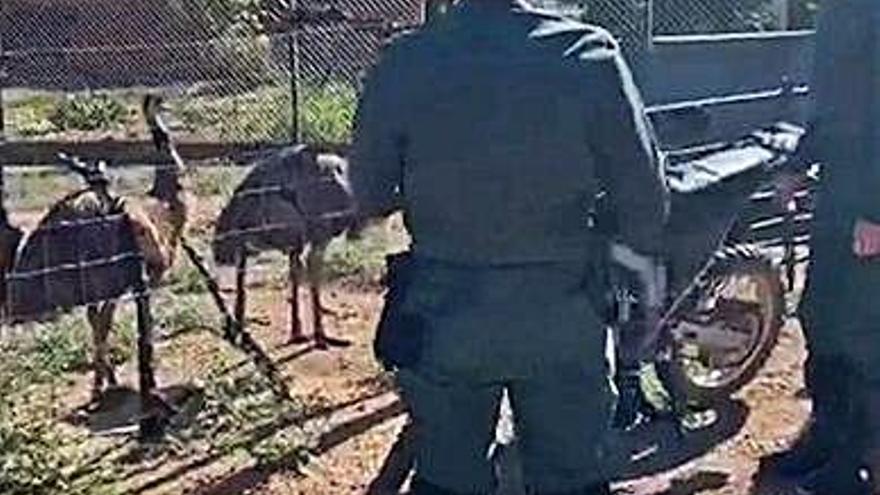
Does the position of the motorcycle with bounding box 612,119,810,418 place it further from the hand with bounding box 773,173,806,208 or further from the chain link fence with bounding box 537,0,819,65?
the chain link fence with bounding box 537,0,819,65

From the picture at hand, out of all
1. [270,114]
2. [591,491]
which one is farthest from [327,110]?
[591,491]

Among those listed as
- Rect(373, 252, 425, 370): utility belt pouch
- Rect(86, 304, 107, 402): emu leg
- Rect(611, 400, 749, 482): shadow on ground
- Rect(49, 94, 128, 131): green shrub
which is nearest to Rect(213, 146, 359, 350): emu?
Rect(86, 304, 107, 402): emu leg

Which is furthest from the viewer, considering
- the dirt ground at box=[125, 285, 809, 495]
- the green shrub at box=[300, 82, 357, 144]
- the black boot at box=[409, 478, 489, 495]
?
the green shrub at box=[300, 82, 357, 144]

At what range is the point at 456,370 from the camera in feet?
14.4

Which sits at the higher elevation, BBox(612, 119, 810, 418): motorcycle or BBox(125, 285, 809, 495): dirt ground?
BBox(612, 119, 810, 418): motorcycle

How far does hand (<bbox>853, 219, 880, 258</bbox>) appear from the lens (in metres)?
5.32

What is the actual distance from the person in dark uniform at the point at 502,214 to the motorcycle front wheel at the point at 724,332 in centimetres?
200

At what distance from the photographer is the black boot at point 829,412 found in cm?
573

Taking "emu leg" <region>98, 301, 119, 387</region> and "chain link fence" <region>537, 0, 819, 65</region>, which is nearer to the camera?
Result: "emu leg" <region>98, 301, 119, 387</region>

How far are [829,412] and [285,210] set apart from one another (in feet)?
8.72

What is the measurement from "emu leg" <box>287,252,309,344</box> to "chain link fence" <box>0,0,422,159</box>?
2591 mm

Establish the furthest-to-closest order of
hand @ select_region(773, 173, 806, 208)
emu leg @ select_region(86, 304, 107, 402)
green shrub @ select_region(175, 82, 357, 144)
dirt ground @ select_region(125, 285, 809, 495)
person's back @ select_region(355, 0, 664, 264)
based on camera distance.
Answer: green shrub @ select_region(175, 82, 357, 144) → emu leg @ select_region(86, 304, 107, 402) → dirt ground @ select_region(125, 285, 809, 495) → hand @ select_region(773, 173, 806, 208) → person's back @ select_region(355, 0, 664, 264)

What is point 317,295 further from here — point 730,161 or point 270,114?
point 270,114

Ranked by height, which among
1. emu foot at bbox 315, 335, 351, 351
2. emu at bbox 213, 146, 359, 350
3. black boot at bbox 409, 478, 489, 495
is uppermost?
emu at bbox 213, 146, 359, 350
